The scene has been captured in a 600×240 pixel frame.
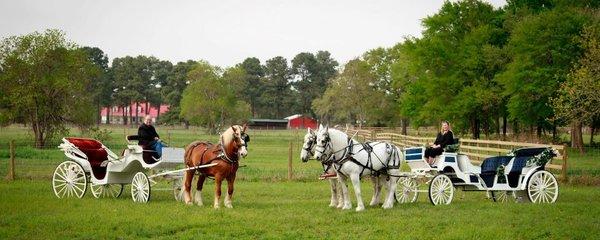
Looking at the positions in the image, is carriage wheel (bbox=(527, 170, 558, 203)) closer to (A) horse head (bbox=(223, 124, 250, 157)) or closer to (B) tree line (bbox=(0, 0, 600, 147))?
(A) horse head (bbox=(223, 124, 250, 157))

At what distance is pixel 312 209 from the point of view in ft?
45.8

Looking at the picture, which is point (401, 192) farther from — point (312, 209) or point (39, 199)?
point (39, 199)

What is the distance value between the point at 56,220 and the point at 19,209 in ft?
7.18

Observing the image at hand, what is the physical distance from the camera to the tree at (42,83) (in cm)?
4122

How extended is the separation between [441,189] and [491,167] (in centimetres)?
133

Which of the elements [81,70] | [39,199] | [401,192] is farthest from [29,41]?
[401,192]

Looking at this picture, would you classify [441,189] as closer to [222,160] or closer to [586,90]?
[222,160]

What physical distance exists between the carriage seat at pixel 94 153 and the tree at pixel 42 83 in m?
26.5

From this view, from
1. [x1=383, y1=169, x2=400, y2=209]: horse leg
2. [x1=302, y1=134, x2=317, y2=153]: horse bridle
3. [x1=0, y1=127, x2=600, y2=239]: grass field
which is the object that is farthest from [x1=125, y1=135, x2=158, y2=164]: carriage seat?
[x1=383, y1=169, x2=400, y2=209]: horse leg

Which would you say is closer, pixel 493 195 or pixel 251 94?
pixel 493 195

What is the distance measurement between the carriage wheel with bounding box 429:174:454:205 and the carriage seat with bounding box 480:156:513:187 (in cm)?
89

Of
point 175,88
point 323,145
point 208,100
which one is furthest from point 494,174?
point 175,88

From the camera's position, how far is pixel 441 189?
48.6 ft

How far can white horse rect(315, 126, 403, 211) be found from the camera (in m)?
13.9
